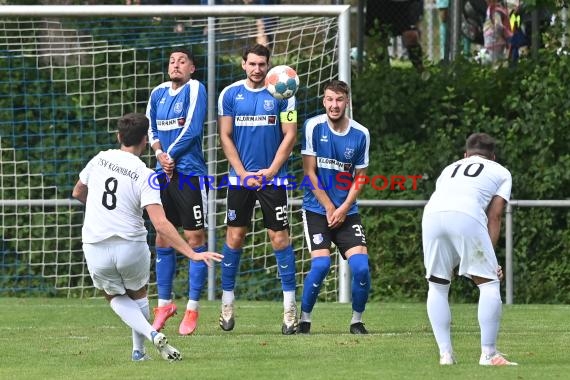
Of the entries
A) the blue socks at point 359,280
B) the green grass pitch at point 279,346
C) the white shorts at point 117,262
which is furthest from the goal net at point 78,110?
the white shorts at point 117,262

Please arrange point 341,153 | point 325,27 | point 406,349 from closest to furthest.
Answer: point 406,349 < point 341,153 < point 325,27

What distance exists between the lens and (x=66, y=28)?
16391 mm

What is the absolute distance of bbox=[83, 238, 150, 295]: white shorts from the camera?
29.8 ft

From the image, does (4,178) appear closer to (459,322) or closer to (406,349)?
(459,322)

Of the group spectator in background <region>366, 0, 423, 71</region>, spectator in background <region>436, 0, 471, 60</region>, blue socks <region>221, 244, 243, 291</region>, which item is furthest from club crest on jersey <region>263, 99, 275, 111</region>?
spectator in background <region>436, 0, 471, 60</region>

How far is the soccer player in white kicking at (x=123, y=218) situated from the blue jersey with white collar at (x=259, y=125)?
7.17 ft

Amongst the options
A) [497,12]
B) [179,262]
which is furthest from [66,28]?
[497,12]

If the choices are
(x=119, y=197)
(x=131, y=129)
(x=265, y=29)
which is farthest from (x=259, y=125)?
(x=265, y=29)

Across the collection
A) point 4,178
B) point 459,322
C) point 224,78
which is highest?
point 224,78

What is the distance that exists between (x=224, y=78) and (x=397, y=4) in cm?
327

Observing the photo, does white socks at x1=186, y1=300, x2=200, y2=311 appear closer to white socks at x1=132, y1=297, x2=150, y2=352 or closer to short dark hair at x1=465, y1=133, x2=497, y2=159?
white socks at x1=132, y1=297, x2=150, y2=352

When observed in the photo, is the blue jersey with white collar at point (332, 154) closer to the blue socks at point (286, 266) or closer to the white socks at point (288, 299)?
the blue socks at point (286, 266)

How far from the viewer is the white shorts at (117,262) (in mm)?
9094

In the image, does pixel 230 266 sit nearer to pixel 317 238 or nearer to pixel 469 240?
pixel 317 238
